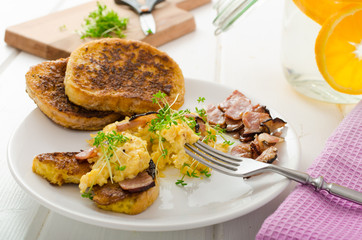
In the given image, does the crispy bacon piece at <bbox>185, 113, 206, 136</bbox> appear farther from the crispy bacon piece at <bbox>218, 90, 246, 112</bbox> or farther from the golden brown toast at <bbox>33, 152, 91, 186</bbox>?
the golden brown toast at <bbox>33, 152, 91, 186</bbox>

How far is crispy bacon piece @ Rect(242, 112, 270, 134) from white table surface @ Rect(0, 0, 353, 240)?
229 millimetres

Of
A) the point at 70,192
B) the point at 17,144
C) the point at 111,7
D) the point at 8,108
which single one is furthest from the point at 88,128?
the point at 111,7

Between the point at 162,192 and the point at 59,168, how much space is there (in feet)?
1.62

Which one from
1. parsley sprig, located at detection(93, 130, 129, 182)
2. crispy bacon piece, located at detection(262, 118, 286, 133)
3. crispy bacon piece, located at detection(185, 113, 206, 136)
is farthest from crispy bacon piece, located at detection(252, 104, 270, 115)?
parsley sprig, located at detection(93, 130, 129, 182)

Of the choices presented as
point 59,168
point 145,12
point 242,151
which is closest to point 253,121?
point 242,151

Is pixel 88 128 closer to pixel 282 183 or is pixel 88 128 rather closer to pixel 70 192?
pixel 70 192

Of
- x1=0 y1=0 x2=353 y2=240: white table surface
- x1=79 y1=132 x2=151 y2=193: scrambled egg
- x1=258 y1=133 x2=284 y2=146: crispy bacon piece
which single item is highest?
x1=79 y1=132 x2=151 y2=193: scrambled egg

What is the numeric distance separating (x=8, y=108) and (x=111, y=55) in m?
0.86

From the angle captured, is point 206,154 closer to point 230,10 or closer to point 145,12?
point 230,10

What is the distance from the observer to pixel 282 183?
196 centimetres

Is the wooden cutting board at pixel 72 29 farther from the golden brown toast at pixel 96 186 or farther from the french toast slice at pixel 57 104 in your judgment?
the golden brown toast at pixel 96 186

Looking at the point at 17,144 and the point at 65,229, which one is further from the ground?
the point at 17,144

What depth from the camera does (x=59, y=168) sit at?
1954mm

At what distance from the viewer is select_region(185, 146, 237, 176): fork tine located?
2.02m
